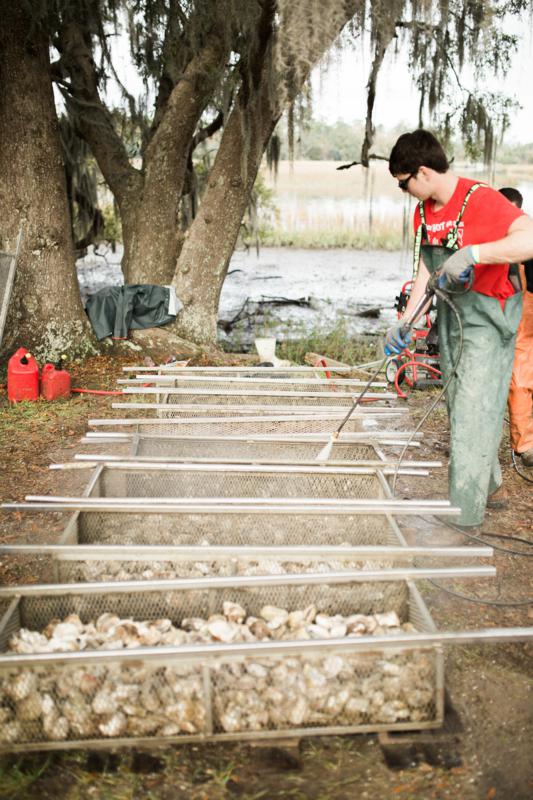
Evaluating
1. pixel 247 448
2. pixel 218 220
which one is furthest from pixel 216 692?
pixel 218 220

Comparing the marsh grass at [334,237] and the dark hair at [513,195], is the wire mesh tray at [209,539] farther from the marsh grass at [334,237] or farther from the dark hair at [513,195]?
the marsh grass at [334,237]

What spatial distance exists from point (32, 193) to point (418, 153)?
15.6 ft

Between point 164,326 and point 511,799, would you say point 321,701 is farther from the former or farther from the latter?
point 164,326

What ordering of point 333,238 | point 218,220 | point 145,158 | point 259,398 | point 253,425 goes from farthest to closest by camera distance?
point 333,238, point 145,158, point 218,220, point 259,398, point 253,425

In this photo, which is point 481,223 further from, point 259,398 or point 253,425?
point 259,398

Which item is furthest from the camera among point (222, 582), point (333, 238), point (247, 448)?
point (333, 238)

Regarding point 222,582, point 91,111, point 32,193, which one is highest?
point 91,111

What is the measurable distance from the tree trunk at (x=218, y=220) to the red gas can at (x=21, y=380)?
206 cm

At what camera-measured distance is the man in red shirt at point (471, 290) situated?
3.33 meters

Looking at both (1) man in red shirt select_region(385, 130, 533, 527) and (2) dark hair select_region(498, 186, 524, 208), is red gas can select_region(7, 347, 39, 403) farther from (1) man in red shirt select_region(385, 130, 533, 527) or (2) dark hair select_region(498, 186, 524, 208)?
(2) dark hair select_region(498, 186, 524, 208)

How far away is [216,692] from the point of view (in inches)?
93.7

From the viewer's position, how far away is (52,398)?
20.7ft

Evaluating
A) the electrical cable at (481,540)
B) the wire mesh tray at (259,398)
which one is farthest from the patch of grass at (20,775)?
the wire mesh tray at (259,398)

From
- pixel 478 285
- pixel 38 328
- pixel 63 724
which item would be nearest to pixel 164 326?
pixel 38 328
